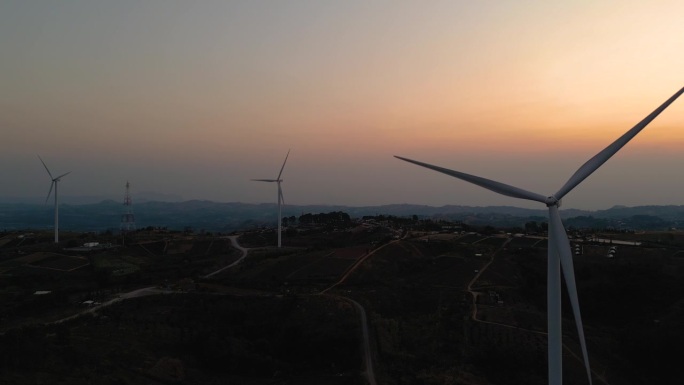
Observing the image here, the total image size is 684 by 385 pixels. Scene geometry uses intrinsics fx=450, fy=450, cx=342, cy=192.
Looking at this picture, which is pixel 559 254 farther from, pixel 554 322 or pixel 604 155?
pixel 604 155

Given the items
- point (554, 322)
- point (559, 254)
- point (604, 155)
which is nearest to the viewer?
point (554, 322)

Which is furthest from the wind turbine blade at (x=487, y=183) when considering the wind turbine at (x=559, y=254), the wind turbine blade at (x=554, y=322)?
the wind turbine blade at (x=554, y=322)

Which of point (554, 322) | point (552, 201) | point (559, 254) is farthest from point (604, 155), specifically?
point (554, 322)

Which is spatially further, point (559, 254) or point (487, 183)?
point (487, 183)

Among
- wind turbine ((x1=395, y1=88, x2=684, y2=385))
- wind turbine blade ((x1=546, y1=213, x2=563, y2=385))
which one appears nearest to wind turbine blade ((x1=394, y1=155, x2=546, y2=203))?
wind turbine ((x1=395, y1=88, x2=684, y2=385))

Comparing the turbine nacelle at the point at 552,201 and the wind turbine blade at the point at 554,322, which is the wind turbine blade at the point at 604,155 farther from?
the wind turbine blade at the point at 554,322

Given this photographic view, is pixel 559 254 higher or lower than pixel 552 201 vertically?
lower

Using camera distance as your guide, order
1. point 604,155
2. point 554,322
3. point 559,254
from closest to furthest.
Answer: point 554,322 → point 559,254 → point 604,155

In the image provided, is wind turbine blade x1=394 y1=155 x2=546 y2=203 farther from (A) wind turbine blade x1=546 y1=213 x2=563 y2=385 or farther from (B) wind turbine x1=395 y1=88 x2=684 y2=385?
(A) wind turbine blade x1=546 y1=213 x2=563 y2=385

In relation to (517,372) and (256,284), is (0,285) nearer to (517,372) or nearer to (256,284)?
(256,284)
